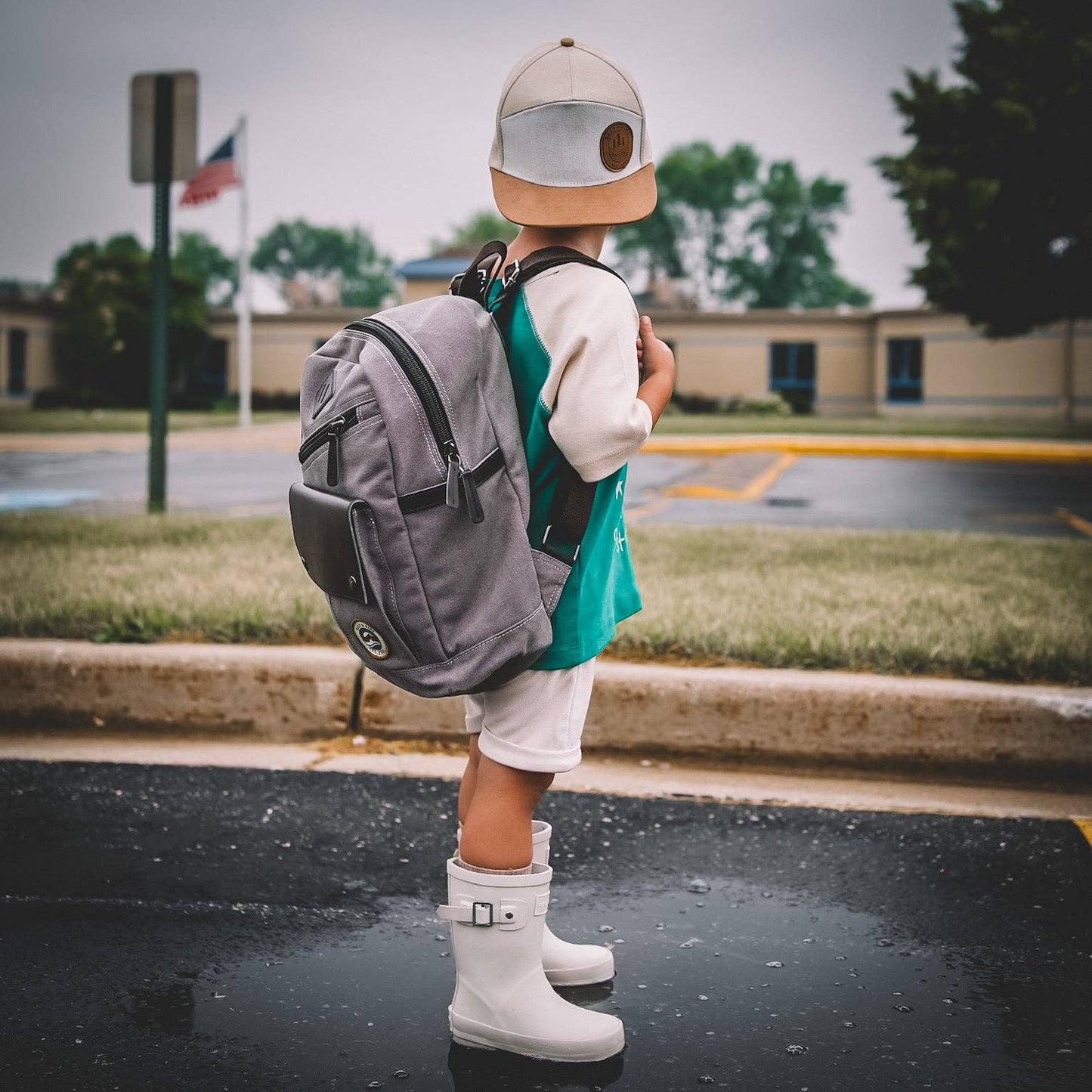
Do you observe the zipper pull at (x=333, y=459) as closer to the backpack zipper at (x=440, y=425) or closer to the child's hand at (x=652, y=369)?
the backpack zipper at (x=440, y=425)

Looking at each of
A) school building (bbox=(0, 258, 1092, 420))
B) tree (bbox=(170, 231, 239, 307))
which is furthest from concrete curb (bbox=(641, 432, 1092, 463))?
tree (bbox=(170, 231, 239, 307))

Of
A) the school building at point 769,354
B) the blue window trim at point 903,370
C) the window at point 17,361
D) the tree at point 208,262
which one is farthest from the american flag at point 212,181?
the tree at point 208,262

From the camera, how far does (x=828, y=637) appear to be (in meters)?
4.12

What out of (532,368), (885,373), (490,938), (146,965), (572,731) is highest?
(885,373)

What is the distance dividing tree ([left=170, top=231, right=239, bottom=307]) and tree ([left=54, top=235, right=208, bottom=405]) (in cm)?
5700

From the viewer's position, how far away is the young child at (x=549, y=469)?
1.92 metres

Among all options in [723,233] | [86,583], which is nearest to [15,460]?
[86,583]

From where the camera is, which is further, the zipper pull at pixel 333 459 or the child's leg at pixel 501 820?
the child's leg at pixel 501 820

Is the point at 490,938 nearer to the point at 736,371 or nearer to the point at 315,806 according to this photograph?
the point at 315,806

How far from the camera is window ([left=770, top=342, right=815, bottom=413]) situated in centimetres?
3966

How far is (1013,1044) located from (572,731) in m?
0.91

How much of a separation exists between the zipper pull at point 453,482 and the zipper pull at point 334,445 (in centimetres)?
17

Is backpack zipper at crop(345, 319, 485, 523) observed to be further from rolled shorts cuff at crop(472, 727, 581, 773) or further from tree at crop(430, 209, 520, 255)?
tree at crop(430, 209, 520, 255)

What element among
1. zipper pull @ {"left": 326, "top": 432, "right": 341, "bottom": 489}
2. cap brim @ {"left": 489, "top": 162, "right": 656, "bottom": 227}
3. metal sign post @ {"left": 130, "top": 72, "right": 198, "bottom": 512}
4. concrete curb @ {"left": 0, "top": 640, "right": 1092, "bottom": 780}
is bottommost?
concrete curb @ {"left": 0, "top": 640, "right": 1092, "bottom": 780}
